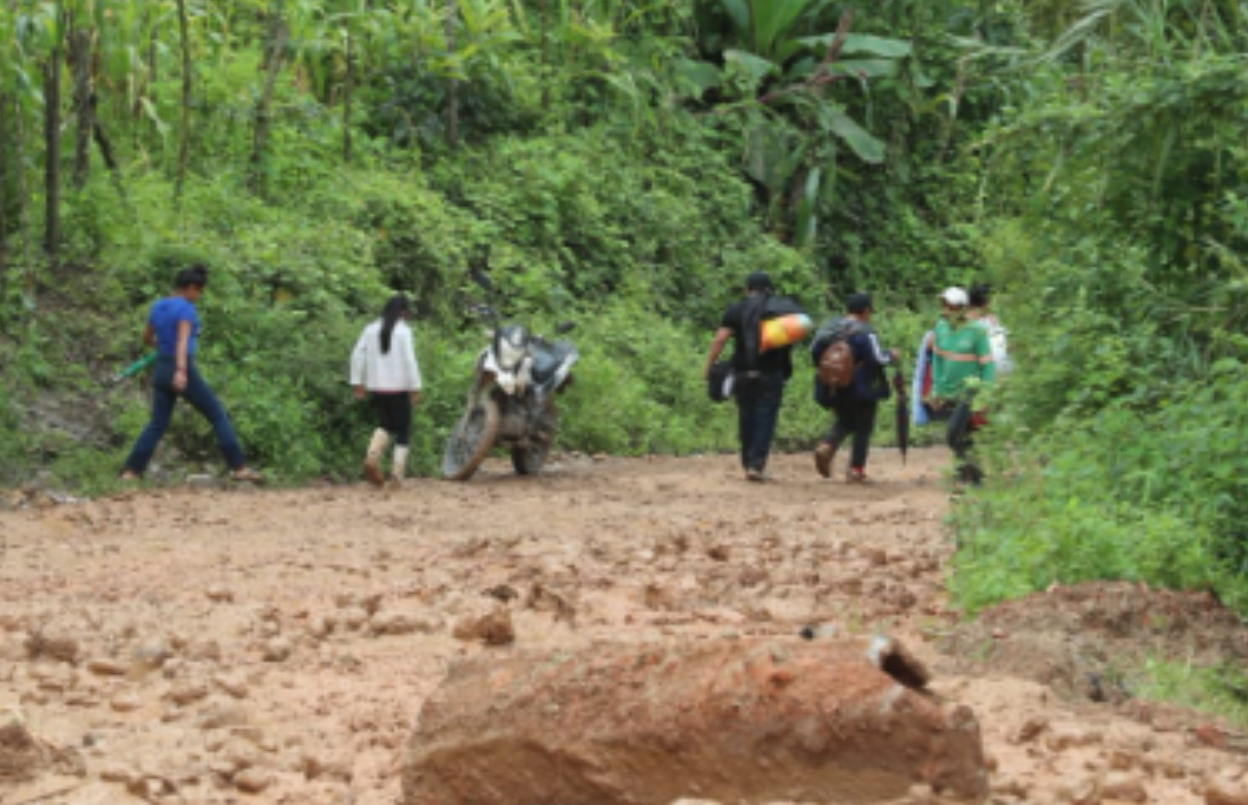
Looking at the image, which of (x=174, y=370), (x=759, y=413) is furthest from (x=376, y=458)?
(x=759, y=413)

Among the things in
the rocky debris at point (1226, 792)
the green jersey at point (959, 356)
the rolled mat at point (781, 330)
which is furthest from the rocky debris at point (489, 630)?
the rolled mat at point (781, 330)

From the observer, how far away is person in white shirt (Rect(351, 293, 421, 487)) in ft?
51.5

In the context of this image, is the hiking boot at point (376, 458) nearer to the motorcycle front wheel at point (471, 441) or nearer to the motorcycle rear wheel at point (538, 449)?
the motorcycle front wheel at point (471, 441)

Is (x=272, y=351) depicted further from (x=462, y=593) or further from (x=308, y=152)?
(x=462, y=593)

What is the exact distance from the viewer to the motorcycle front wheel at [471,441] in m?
16.2

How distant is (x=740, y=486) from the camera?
16.4 meters

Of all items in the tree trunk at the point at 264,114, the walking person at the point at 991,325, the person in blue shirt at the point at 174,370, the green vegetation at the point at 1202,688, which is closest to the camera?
the green vegetation at the point at 1202,688

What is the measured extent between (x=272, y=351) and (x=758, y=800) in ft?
41.0

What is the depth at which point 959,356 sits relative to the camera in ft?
49.3

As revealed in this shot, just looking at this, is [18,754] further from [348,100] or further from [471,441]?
[348,100]

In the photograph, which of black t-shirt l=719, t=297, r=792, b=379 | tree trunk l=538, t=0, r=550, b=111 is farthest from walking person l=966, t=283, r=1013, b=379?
tree trunk l=538, t=0, r=550, b=111

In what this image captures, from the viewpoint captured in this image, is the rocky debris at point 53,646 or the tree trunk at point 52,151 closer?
the rocky debris at point 53,646

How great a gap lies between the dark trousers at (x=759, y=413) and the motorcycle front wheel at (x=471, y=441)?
2.06m

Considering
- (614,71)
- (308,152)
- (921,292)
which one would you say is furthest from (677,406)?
(921,292)
